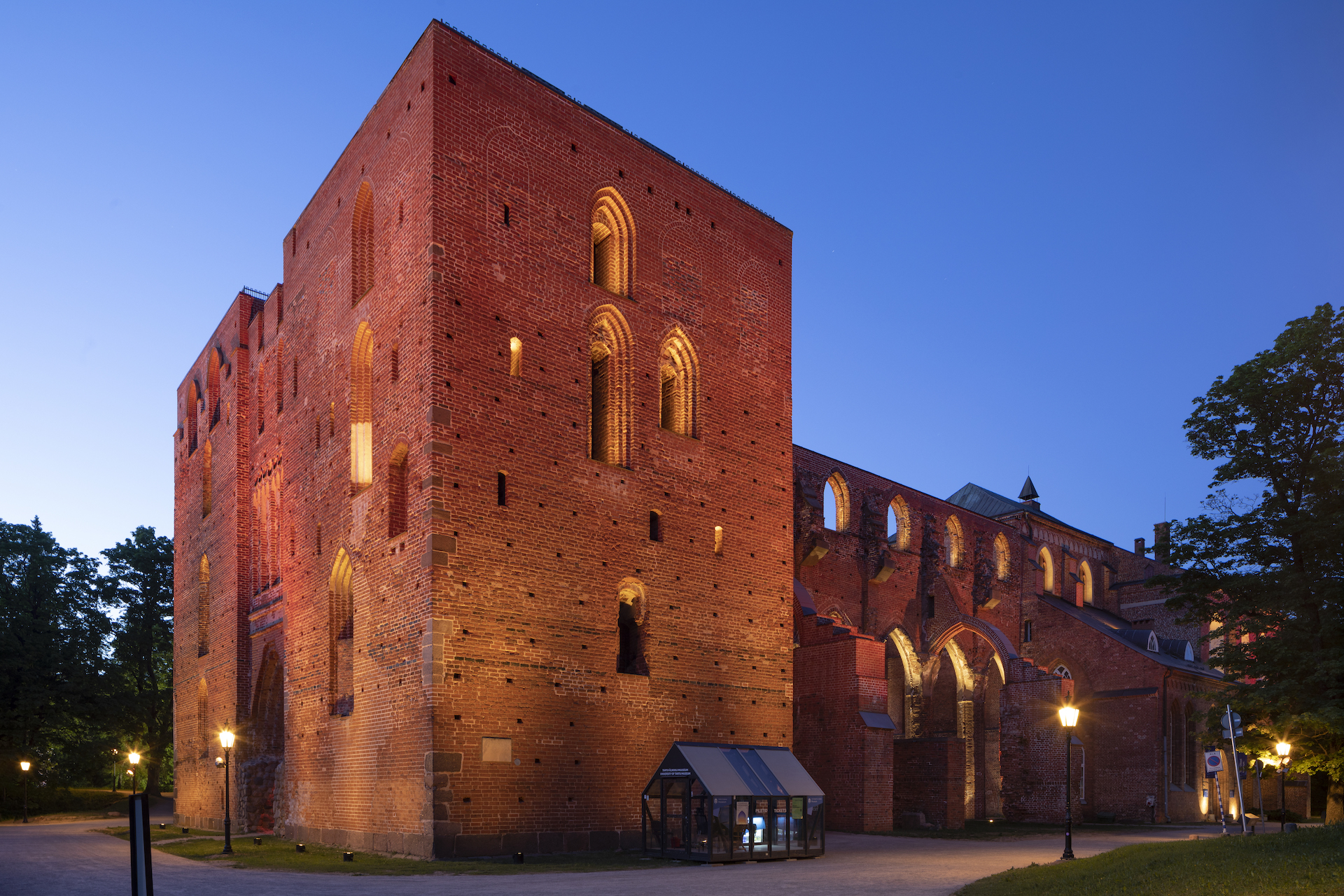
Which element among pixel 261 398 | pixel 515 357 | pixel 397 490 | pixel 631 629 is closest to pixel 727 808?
pixel 631 629

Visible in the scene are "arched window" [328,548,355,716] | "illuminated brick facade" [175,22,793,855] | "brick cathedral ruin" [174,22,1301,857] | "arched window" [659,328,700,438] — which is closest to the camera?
"illuminated brick facade" [175,22,793,855]

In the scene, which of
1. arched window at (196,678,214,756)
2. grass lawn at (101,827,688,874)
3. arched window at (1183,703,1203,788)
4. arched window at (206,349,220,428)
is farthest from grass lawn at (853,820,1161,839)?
arched window at (206,349,220,428)

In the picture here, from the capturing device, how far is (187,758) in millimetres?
33500

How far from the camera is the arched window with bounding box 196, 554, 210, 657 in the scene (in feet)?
110

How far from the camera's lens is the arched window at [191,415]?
37.1 metres

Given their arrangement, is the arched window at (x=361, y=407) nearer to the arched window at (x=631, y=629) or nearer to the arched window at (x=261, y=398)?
the arched window at (x=631, y=629)

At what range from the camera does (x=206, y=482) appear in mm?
35062

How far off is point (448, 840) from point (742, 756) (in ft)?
18.4

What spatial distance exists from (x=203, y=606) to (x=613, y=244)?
19806 millimetres

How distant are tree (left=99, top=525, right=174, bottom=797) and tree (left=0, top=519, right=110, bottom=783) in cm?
173

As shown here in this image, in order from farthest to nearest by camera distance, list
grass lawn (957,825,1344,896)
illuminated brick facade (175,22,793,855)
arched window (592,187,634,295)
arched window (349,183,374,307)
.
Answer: arched window (349,183,374,307) → arched window (592,187,634,295) → illuminated brick facade (175,22,793,855) → grass lawn (957,825,1344,896)

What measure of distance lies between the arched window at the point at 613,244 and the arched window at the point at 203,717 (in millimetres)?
19278

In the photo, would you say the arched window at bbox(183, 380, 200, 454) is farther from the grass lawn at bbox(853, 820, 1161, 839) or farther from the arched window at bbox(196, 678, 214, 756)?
the grass lawn at bbox(853, 820, 1161, 839)

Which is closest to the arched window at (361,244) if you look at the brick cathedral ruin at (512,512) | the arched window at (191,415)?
the brick cathedral ruin at (512,512)
